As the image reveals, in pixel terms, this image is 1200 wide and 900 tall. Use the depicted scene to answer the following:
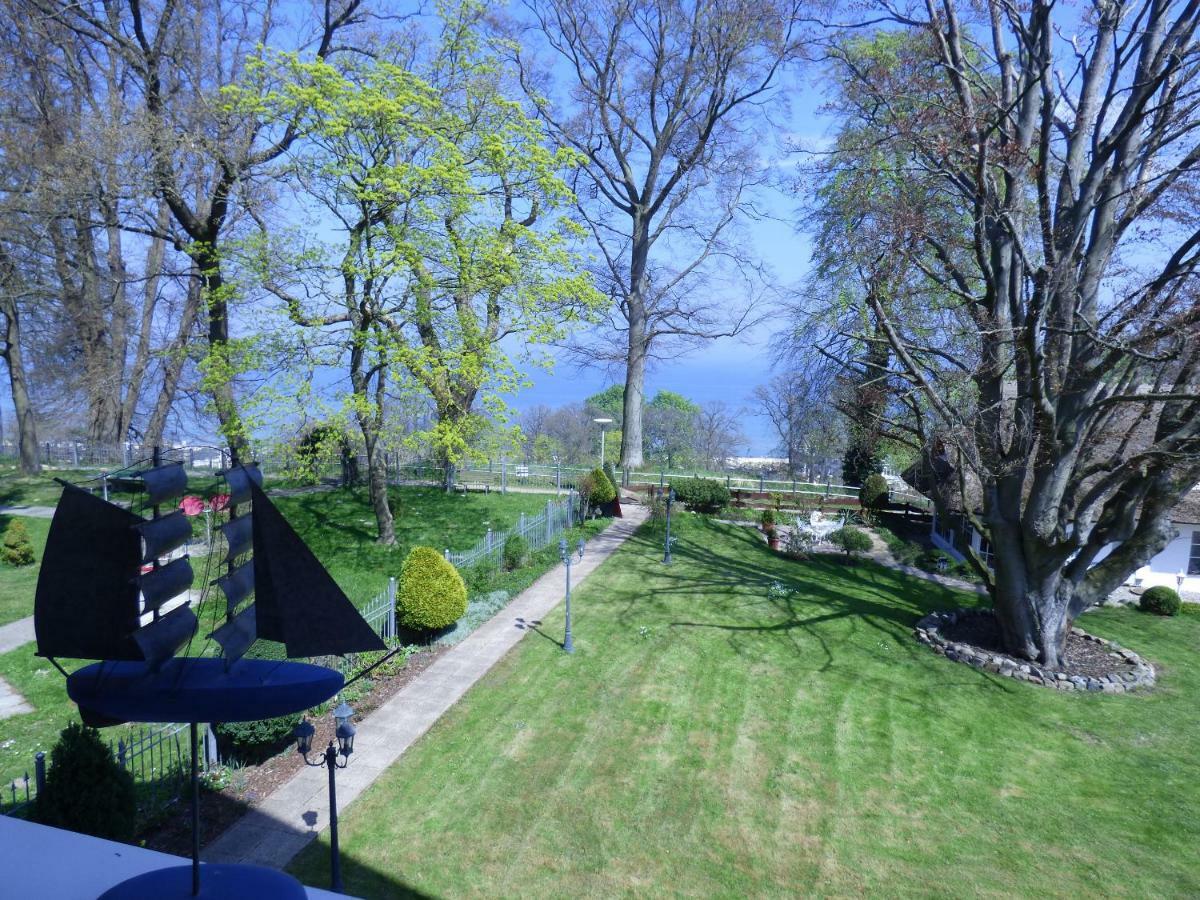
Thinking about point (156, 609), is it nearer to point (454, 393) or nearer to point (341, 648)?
point (341, 648)

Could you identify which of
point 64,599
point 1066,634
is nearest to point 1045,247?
point 1066,634

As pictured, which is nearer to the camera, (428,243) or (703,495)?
(428,243)

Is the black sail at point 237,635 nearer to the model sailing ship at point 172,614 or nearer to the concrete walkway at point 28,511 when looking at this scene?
the model sailing ship at point 172,614

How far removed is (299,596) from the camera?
3414 millimetres

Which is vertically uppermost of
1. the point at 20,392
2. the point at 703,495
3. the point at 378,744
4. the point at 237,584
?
the point at 20,392

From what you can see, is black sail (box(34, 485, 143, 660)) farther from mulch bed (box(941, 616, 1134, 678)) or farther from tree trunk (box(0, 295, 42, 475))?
tree trunk (box(0, 295, 42, 475))

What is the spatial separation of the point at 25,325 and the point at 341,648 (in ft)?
109

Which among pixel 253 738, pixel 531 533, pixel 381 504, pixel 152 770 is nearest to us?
pixel 152 770

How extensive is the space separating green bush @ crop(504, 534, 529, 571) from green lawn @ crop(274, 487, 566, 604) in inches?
75.2

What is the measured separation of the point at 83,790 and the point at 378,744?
11.8 feet

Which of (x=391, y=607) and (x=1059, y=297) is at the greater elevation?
(x=1059, y=297)

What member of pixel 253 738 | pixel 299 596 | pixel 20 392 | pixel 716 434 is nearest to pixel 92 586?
pixel 299 596

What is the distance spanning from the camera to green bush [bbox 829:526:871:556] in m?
21.2

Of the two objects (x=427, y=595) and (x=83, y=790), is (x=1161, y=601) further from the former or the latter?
(x=83, y=790)
